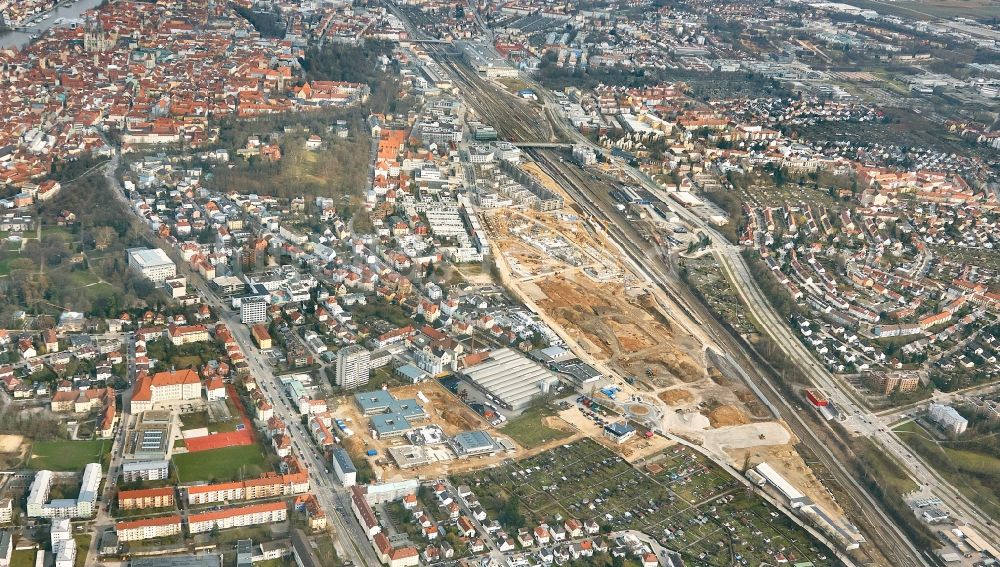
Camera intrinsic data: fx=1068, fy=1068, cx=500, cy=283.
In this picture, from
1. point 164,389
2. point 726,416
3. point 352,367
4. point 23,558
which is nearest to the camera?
point 23,558

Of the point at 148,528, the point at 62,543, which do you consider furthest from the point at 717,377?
the point at 62,543

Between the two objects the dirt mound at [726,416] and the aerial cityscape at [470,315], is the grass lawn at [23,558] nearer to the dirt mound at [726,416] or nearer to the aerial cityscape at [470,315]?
the aerial cityscape at [470,315]

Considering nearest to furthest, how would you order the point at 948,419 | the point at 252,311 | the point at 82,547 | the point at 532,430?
the point at 82,547
the point at 532,430
the point at 948,419
the point at 252,311

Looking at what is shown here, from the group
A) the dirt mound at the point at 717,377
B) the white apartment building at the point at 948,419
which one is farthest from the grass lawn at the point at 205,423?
the white apartment building at the point at 948,419

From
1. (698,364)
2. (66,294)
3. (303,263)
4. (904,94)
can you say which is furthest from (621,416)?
(904,94)

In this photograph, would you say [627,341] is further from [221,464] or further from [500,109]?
[500,109]

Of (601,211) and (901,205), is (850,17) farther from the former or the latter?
(601,211)

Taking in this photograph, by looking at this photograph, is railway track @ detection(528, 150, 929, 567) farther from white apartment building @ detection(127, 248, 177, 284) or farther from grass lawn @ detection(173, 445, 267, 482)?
white apartment building @ detection(127, 248, 177, 284)
